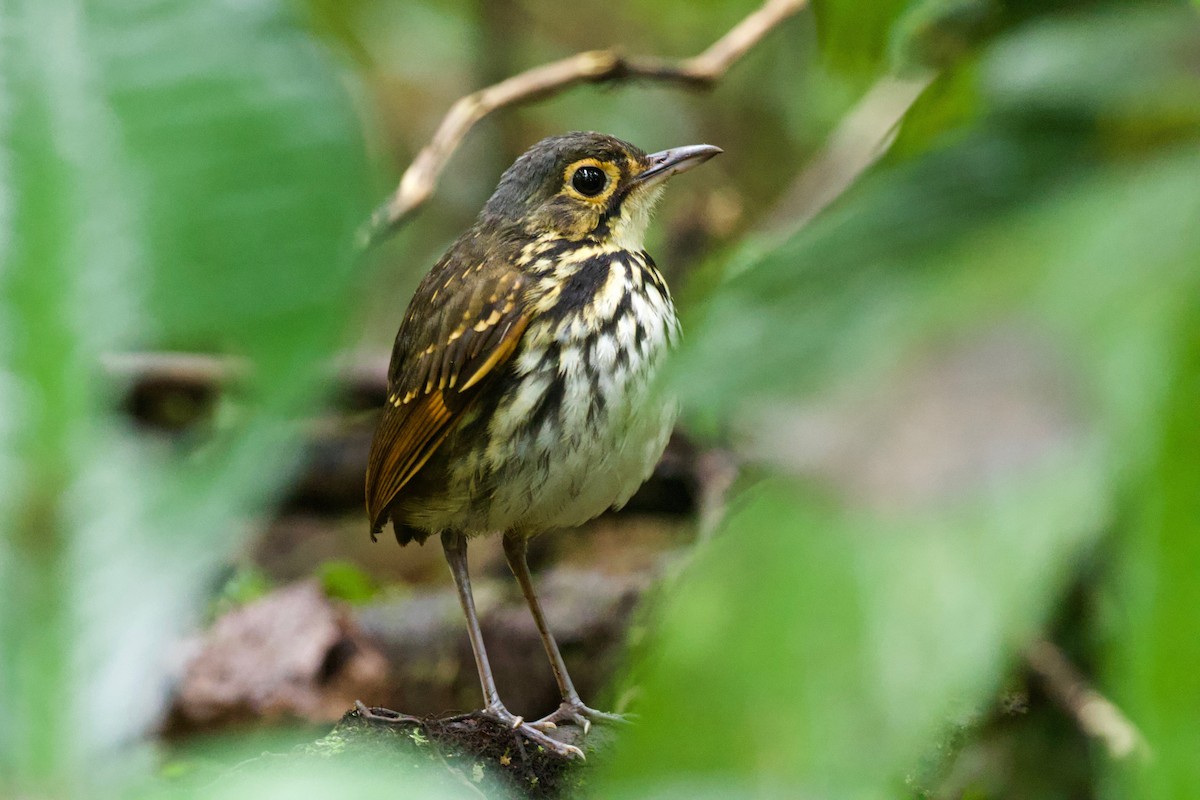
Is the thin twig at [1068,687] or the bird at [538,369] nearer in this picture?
the thin twig at [1068,687]

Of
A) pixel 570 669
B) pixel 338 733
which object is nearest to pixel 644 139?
pixel 570 669

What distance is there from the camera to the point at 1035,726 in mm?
2695

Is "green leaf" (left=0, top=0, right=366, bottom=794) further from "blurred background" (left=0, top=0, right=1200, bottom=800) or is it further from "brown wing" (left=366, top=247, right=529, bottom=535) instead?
"brown wing" (left=366, top=247, right=529, bottom=535)

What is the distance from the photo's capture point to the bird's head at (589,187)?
3.01 meters

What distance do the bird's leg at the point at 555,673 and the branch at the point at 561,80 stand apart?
88 cm

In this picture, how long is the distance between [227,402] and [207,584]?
12 cm

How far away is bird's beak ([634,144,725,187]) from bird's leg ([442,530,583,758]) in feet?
3.05

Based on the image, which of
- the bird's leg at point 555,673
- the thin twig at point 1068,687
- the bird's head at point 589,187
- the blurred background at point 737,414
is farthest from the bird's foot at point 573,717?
the blurred background at point 737,414

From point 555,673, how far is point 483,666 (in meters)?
0.21

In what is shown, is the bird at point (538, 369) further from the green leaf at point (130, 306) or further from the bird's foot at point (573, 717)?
the green leaf at point (130, 306)

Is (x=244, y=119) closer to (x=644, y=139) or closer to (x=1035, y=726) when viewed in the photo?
(x=1035, y=726)

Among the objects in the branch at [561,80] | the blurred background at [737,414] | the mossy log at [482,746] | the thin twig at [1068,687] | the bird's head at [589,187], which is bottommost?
the thin twig at [1068,687]

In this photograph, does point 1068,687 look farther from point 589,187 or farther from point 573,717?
point 589,187

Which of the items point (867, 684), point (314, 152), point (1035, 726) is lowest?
point (1035, 726)
